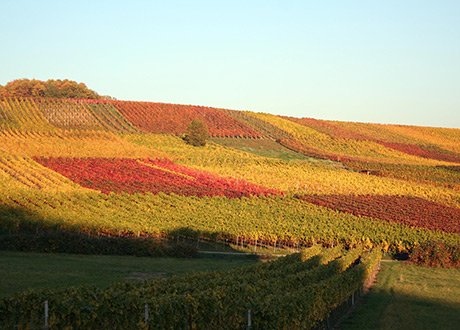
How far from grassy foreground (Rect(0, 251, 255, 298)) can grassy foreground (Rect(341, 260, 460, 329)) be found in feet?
30.0

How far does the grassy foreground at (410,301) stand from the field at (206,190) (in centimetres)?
138

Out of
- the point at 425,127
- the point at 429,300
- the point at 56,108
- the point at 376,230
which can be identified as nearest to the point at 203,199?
the point at 376,230

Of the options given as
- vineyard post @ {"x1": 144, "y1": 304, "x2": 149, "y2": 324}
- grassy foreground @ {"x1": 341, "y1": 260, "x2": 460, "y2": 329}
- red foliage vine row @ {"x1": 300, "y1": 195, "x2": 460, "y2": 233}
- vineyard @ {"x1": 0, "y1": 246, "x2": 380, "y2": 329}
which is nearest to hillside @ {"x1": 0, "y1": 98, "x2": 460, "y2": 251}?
red foliage vine row @ {"x1": 300, "y1": 195, "x2": 460, "y2": 233}

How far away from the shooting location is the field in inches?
1789

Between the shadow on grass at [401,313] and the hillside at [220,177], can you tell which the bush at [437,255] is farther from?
the shadow on grass at [401,313]

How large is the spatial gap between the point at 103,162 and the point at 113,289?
61.2 metres

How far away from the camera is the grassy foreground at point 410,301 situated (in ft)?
93.2

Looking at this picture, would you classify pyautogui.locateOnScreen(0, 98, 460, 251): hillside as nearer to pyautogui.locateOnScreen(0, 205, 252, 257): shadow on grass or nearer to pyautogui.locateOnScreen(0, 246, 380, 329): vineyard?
pyautogui.locateOnScreen(0, 205, 252, 257): shadow on grass

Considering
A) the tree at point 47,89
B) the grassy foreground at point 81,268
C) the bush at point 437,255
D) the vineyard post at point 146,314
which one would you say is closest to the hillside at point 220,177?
the bush at point 437,255

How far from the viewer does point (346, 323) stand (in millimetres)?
28234

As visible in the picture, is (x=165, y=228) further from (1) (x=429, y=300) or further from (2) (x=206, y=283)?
(2) (x=206, y=283)

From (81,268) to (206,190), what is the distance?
34.0 metres

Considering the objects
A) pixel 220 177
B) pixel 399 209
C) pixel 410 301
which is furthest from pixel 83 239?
pixel 220 177

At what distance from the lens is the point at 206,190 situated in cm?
7100
